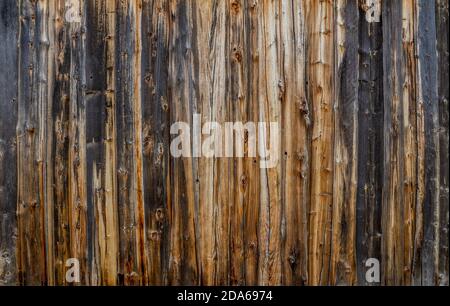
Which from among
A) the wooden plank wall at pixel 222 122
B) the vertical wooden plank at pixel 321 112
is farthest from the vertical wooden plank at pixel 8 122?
the vertical wooden plank at pixel 321 112

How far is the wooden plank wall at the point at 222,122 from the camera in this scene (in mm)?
2496

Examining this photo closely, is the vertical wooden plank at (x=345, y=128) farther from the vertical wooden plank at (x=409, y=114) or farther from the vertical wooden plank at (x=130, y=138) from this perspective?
the vertical wooden plank at (x=130, y=138)

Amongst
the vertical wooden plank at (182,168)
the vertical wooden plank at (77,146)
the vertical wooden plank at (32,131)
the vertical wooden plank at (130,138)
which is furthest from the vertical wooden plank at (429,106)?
the vertical wooden plank at (32,131)

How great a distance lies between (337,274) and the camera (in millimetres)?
2539

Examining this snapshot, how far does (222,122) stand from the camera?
8.21 feet

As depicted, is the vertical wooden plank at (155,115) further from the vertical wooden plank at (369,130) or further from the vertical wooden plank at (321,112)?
the vertical wooden plank at (369,130)

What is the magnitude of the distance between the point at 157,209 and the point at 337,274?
1.12m

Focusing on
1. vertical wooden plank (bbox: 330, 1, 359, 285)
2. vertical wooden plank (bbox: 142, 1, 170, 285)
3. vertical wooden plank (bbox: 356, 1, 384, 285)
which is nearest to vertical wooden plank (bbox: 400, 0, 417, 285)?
vertical wooden plank (bbox: 356, 1, 384, 285)

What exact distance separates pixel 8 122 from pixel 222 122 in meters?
1.26

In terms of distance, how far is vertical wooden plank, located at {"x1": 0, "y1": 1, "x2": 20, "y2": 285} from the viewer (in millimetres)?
2535

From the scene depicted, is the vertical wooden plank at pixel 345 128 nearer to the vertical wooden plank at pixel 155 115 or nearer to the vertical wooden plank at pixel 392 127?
the vertical wooden plank at pixel 392 127

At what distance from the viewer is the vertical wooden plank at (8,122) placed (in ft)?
8.32
